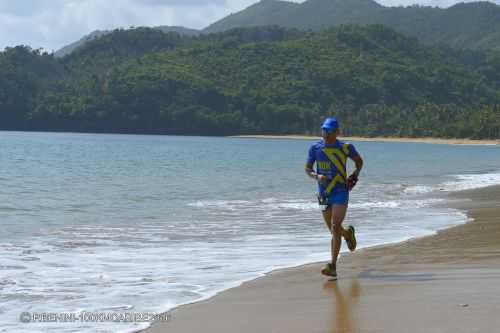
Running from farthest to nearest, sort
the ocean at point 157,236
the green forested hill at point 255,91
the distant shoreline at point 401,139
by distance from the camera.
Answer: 1. the green forested hill at point 255,91
2. the distant shoreline at point 401,139
3. the ocean at point 157,236

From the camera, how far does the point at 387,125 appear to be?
13962cm

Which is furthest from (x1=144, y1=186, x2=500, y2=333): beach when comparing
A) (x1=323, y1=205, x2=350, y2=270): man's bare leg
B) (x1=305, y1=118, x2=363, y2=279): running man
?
(x1=305, y1=118, x2=363, y2=279): running man

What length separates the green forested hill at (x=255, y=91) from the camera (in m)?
147

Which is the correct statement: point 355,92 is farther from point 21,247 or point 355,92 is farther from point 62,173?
point 21,247

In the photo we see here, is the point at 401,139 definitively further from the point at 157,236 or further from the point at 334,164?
the point at 334,164

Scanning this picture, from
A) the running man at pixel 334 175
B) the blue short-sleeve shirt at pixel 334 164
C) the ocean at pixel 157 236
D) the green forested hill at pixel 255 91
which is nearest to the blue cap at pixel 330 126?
the running man at pixel 334 175

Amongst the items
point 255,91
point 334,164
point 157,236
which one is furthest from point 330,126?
point 255,91

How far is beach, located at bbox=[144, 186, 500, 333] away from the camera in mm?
5598

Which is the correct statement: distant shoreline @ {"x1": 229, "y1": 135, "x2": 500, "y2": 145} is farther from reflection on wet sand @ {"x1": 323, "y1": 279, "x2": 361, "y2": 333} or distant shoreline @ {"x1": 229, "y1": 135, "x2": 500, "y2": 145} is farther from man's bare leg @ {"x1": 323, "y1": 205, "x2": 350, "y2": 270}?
reflection on wet sand @ {"x1": 323, "y1": 279, "x2": 361, "y2": 333}

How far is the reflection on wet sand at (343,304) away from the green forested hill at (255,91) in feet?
389

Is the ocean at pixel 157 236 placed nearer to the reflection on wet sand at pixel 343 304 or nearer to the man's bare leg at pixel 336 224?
the man's bare leg at pixel 336 224

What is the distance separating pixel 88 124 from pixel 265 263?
143034 mm

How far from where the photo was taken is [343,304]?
6.35 m

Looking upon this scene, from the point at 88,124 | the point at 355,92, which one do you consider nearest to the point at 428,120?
the point at 355,92
